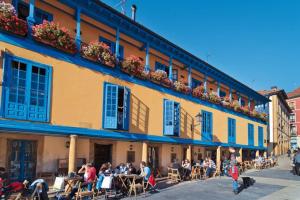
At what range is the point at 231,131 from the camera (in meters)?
27.0

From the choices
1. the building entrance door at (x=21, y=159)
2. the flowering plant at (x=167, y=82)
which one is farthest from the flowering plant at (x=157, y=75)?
the building entrance door at (x=21, y=159)

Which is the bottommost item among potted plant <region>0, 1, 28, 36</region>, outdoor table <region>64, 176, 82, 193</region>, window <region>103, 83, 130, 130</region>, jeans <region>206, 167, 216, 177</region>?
jeans <region>206, 167, 216, 177</region>

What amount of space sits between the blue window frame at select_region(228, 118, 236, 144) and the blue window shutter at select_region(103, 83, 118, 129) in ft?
49.0

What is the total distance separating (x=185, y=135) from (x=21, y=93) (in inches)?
467

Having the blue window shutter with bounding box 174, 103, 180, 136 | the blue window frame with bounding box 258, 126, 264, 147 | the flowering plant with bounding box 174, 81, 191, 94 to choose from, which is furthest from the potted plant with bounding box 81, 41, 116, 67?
the blue window frame with bounding box 258, 126, 264, 147

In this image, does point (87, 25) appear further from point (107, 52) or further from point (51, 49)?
point (51, 49)

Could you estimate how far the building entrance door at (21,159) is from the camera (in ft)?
38.9

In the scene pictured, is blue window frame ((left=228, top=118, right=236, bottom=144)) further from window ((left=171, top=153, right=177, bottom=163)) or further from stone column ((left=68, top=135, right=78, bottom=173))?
stone column ((left=68, top=135, right=78, bottom=173))

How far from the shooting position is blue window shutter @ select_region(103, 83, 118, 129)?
14.2 metres

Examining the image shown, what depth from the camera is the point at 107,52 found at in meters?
14.4

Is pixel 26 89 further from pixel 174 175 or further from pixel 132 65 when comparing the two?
pixel 174 175

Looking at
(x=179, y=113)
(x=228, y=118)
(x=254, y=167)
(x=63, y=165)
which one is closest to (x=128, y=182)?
(x=63, y=165)

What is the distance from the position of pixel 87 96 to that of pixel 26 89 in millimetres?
3052

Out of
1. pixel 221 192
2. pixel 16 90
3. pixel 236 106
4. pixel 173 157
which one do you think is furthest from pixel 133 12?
pixel 236 106
